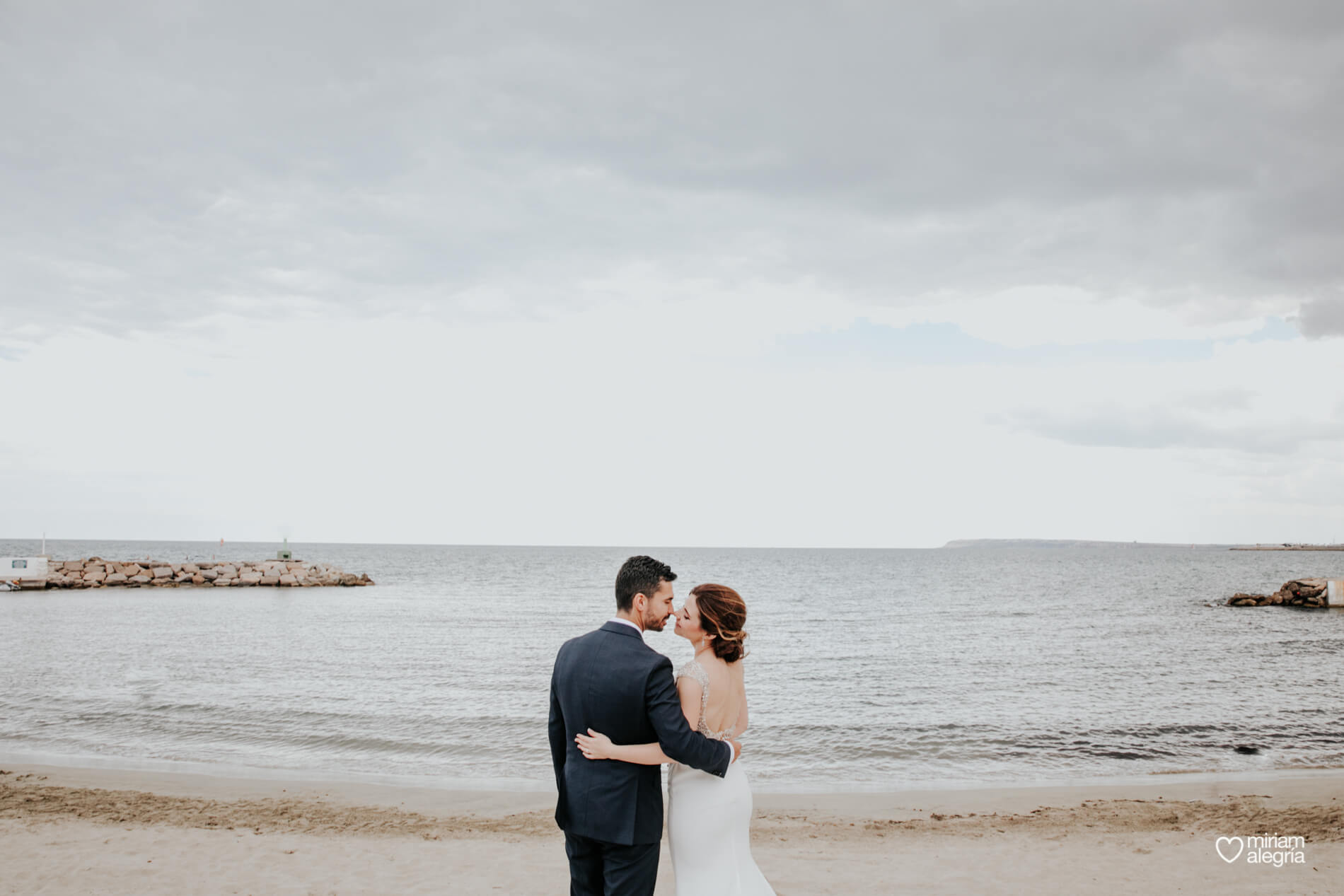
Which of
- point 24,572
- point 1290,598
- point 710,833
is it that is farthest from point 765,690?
point 24,572

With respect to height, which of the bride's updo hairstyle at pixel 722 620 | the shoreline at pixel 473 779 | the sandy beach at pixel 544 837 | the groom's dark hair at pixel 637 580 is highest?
the groom's dark hair at pixel 637 580

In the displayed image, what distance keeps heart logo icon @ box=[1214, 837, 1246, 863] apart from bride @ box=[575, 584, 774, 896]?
590 centimetres

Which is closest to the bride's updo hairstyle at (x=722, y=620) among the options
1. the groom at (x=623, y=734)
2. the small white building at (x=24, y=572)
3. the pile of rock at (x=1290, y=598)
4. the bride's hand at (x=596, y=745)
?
the groom at (x=623, y=734)

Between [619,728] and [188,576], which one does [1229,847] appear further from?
[188,576]

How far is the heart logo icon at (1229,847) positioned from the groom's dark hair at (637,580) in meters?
7.16

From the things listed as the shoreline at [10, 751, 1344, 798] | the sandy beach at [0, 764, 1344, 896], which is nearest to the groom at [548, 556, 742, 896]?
the sandy beach at [0, 764, 1344, 896]

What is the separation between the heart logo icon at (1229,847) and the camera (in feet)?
25.0

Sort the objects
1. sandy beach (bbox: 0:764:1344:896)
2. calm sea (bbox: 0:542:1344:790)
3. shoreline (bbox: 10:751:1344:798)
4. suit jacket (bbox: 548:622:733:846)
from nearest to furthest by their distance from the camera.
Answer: suit jacket (bbox: 548:622:733:846) < sandy beach (bbox: 0:764:1344:896) < shoreline (bbox: 10:751:1344:798) < calm sea (bbox: 0:542:1344:790)

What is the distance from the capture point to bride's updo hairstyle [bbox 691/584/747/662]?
157 inches

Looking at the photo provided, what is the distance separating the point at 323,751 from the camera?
41.6ft

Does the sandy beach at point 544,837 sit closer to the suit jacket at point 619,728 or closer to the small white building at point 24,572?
the suit jacket at point 619,728

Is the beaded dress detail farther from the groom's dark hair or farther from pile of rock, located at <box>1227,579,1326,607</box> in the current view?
pile of rock, located at <box>1227,579,1326,607</box>

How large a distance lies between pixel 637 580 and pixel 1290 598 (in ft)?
184

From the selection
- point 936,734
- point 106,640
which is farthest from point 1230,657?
point 106,640
